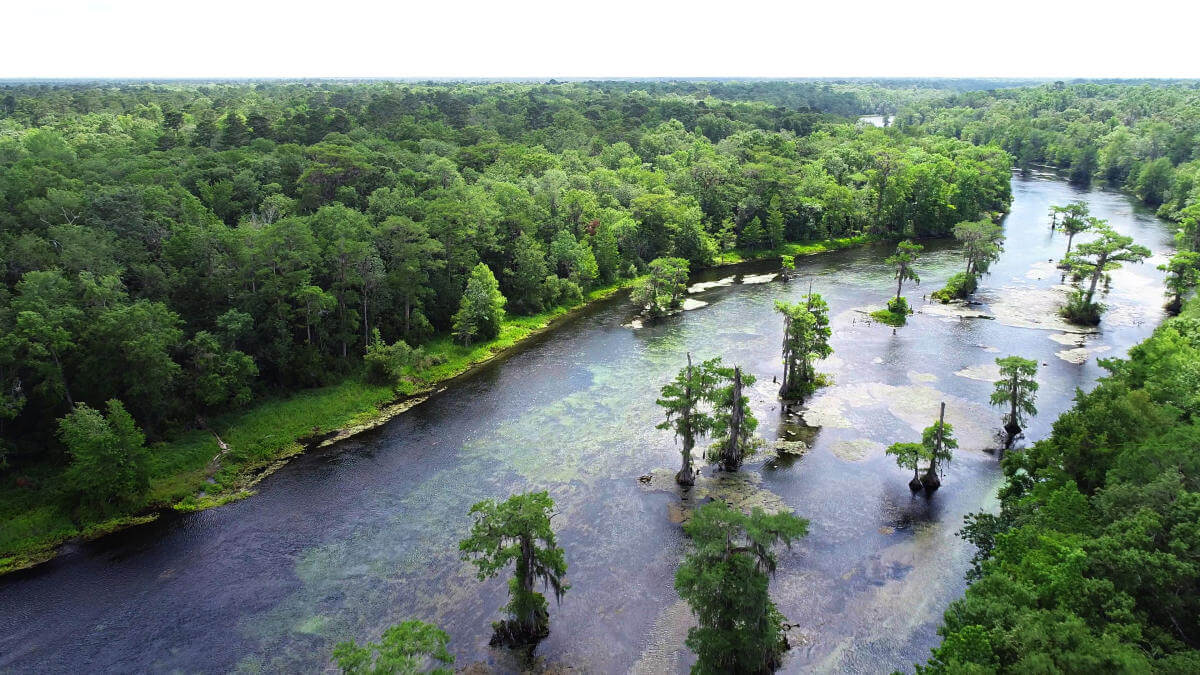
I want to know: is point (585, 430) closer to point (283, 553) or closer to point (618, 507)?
point (618, 507)

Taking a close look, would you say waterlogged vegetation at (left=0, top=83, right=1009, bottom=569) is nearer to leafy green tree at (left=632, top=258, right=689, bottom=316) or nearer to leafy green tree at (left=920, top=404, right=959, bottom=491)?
leafy green tree at (left=632, top=258, right=689, bottom=316)

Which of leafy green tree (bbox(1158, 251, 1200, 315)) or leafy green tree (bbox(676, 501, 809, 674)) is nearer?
leafy green tree (bbox(676, 501, 809, 674))

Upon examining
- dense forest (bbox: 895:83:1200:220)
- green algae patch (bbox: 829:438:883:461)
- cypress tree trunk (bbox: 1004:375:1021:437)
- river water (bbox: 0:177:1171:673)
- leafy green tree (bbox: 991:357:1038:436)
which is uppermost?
dense forest (bbox: 895:83:1200:220)

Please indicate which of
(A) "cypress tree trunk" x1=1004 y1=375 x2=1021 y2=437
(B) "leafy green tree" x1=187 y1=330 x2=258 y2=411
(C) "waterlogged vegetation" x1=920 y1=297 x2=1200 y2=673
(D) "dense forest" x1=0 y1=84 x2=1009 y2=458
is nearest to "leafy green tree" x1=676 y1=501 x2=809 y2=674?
(C) "waterlogged vegetation" x1=920 y1=297 x2=1200 y2=673

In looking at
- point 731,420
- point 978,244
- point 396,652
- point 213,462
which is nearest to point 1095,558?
point 731,420

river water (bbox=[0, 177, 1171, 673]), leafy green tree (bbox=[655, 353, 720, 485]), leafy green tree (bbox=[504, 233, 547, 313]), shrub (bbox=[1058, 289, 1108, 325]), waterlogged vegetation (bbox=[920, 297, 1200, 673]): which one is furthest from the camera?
leafy green tree (bbox=[504, 233, 547, 313])

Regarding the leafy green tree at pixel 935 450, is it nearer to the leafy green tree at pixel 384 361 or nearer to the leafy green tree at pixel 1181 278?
the leafy green tree at pixel 384 361

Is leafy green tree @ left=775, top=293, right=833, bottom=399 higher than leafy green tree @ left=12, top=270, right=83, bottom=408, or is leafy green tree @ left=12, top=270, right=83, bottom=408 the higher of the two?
leafy green tree @ left=12, top=270, right=83, bottom=408
